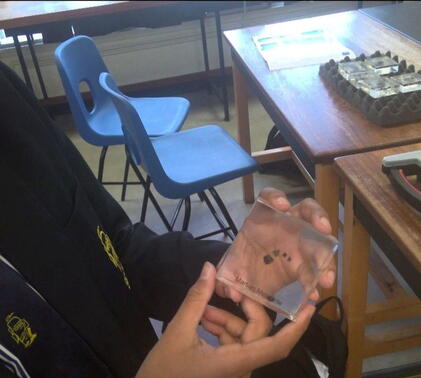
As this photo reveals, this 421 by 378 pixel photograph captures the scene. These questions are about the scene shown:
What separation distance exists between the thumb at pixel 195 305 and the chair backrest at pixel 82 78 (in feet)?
4.20

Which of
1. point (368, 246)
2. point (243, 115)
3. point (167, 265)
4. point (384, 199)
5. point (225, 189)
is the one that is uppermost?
point (384, 199)

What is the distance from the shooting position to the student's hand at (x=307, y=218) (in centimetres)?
64

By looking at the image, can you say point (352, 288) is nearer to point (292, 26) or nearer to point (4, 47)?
point (292, 26)

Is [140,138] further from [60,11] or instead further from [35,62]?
[35,62]

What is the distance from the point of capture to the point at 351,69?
3.82ft

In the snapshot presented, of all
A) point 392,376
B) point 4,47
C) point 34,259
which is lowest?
point 392,376

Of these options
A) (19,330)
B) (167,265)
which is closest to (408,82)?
(167,265)

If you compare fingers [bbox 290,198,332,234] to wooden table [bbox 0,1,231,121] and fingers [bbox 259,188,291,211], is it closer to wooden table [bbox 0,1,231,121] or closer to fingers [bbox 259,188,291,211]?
fingers [bbox 259,188,291,211]

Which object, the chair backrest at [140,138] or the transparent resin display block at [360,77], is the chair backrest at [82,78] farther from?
the transparent resin display block at [360,77]

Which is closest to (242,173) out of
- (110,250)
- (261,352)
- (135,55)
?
(110,250)

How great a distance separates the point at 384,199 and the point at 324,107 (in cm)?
45

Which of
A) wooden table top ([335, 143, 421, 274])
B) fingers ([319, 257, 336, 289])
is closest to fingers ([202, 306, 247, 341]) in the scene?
fingers ([319, 257, 336, 289])

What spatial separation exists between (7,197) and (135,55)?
3.02 metres

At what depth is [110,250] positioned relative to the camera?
74cm
